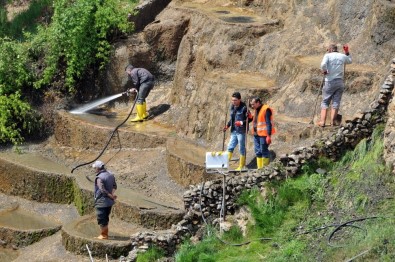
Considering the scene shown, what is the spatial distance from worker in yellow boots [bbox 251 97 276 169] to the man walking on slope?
4.01ft

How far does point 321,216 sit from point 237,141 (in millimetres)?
3517

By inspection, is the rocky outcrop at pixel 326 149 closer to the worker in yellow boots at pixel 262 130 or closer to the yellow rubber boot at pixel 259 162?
the worker in yellow boots at pixel 262 130

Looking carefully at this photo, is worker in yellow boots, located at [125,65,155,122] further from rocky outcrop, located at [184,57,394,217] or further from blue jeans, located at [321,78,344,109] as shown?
rocky outcrop, located at [184,57,394,217]

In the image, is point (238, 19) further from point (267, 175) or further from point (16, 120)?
point (267, 175)

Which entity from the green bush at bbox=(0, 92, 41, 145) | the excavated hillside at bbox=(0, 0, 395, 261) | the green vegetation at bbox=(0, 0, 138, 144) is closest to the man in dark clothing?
the excavated hillside at bbox=(0, 0, 395, 261)

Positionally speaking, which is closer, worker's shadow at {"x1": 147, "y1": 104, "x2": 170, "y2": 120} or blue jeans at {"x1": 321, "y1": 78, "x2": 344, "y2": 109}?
blue jeans at {"x1": 321, "y1": 78, "x2": 344, "y2": 109}

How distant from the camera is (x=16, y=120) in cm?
2958

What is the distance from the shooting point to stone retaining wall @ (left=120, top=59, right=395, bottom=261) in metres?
21.0

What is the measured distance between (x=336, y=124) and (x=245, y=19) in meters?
7.11

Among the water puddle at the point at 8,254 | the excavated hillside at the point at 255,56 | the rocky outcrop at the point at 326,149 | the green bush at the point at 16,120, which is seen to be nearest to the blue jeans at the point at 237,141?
the excavated hillside at the point at 255,56

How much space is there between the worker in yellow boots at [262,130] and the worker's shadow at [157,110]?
6.52 m

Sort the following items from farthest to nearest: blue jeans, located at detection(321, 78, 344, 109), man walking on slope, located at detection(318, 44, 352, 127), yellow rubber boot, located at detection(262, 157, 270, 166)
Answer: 1. blue jeans, located at detection(321, 78, 344, 109)
2. man walking on slope, located at detection(318, 44, 352, 127)
3. yellow rubber boot, located at detection(262, 157, 270, 166)

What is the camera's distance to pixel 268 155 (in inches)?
888

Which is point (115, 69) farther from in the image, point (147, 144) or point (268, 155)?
point (268, 155)
